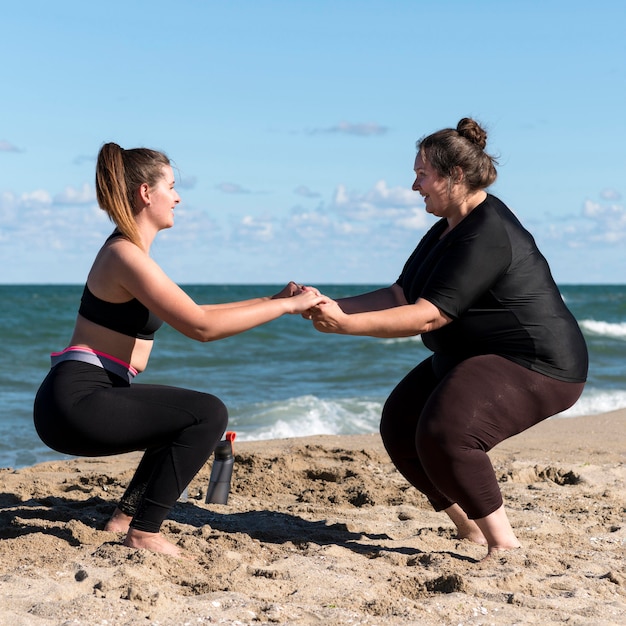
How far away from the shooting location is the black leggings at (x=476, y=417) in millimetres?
3701

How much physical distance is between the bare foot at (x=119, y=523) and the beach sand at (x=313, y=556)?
0.08m

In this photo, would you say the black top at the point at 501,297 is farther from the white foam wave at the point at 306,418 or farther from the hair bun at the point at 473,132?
the white foam wave at the point at 306,418

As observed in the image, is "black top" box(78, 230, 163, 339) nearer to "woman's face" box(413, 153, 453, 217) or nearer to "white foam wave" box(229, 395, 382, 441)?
"woman's face" box(413, 153, 453, 217)

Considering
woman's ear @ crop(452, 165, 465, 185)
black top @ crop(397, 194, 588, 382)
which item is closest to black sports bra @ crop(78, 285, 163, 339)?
black top @ crop(397, 194, 588, 382)

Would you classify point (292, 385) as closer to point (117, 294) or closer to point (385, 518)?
point (385, 518)

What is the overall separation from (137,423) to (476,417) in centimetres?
141

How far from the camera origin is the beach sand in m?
3.14

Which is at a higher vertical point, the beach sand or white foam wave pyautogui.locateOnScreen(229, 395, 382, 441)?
the beach sand

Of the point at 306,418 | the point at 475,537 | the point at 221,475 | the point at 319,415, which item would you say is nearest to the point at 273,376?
the point at 319,415

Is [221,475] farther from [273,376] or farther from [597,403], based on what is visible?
[273,376]

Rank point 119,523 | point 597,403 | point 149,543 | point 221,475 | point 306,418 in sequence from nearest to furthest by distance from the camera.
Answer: point 149,543 < point 119,523 < point 221,475 < point 306,418 < point 597,403

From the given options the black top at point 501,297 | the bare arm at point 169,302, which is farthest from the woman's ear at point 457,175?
the bare arm at point 169,302

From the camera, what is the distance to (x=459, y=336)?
3.97 metres

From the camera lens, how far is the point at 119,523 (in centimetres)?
409
